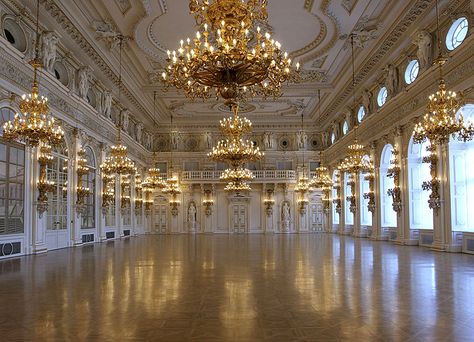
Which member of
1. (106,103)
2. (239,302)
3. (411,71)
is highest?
(411,71)

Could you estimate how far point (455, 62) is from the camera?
41.5 ft

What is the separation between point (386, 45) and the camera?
16.3 m

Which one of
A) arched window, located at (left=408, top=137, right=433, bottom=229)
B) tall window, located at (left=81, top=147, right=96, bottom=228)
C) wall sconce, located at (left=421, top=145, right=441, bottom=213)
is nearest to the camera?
wall sconce, located at (left=421, top=145, right=441, bottom=213)

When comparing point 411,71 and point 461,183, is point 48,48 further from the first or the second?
point 461,183

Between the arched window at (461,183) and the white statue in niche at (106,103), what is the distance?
1434 cm

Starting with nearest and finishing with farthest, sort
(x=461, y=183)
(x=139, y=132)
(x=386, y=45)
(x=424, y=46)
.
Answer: (x=461, y=183), (x=424, y=46), (x=386, y=45), (x=139, y=132)

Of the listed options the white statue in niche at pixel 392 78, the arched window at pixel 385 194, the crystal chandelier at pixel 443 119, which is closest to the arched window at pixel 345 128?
A: the arched window at pixel 385 194

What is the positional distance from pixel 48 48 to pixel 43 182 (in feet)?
13.9

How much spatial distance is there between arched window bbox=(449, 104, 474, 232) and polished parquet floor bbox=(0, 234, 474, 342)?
3775mm

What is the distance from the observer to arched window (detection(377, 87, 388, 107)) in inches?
743

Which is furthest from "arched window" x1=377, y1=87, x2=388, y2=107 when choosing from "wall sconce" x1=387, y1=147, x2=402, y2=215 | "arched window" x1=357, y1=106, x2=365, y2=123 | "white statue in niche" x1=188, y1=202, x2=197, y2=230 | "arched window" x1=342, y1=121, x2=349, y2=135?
"white statue in niche" x1=188, y1=202, x2=197, y2=230

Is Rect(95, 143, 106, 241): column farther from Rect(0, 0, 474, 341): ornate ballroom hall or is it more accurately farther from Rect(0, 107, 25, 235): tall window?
Rect(0, 107, 25, 235): tall window

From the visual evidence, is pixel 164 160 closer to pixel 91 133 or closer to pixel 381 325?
pixel 91 133

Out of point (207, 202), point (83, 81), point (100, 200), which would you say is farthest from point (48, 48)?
point (207, 202)
